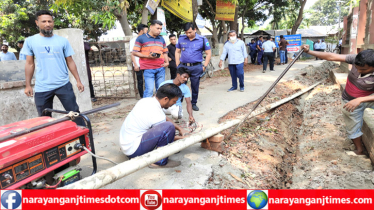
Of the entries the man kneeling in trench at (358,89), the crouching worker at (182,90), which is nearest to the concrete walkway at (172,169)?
the crouching worker at (182,90)

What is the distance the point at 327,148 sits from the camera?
12.6 feet

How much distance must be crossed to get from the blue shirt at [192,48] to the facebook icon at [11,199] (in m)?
3.84

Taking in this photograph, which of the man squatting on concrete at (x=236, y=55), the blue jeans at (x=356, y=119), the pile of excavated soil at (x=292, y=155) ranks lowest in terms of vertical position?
the pile of excavated soil at (x=292, y=155)

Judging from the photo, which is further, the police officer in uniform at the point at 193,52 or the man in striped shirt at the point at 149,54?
the police officer in uniform at the point at 193,52

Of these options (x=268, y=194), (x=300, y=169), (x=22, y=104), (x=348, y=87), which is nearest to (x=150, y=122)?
(x=268, y=194)

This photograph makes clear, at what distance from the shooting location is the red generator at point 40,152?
173cm

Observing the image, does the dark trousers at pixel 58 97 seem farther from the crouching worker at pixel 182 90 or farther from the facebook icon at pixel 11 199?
the facebook icon at pixel 11 199

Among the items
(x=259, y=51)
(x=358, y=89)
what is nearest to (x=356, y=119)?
(x=358, y=89)

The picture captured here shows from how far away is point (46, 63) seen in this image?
3.18m

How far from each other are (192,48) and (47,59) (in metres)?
2.71

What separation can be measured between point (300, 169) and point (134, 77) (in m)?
4.76

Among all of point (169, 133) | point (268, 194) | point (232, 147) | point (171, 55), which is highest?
point (171, 55)

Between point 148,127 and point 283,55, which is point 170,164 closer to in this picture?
point 148,127

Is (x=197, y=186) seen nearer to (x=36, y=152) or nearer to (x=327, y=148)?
(x=36, y=152)
